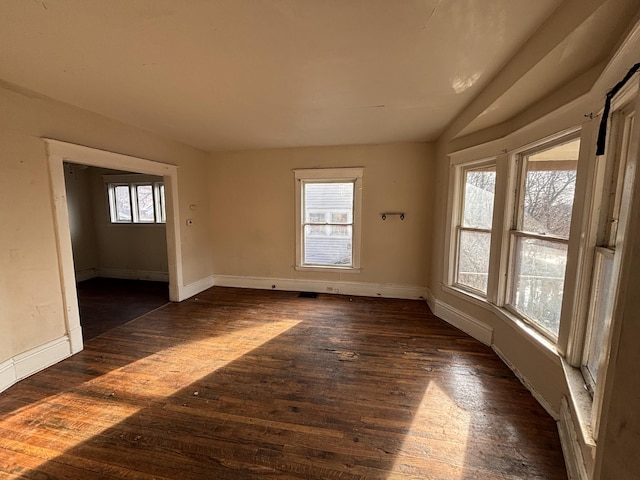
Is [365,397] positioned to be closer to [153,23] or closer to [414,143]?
[153,23]

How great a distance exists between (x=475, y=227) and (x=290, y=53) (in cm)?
268

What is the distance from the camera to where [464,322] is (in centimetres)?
318

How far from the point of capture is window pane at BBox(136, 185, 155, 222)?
5.41 metres

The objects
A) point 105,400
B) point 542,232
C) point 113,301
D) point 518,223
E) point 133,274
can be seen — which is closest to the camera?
point 105,400

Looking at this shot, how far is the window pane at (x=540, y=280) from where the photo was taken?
6.66 ft

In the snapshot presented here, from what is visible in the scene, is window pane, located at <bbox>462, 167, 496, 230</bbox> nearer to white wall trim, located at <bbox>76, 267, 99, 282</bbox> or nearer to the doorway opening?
the doorway opening

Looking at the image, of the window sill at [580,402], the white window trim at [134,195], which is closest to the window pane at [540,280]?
the window sill at [580,402]

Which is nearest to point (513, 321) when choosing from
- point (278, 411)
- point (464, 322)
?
point (464, 322)

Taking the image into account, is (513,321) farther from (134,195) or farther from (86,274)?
(86,274)

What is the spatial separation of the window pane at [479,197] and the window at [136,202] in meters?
5.28

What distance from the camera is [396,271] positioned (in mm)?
4402

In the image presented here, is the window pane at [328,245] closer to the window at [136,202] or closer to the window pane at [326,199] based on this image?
the window pane at [326,199]

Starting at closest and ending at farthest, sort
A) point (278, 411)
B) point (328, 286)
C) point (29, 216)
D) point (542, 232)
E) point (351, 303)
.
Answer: point (278, 411) → point (542, 232) → point (29, 216) → point (351, 303) → point (328, 286)

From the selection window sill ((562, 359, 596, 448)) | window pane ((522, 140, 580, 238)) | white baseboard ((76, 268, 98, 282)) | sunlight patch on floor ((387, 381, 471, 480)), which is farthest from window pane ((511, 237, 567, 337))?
white baseboard ((76, 268, 98, 282))
